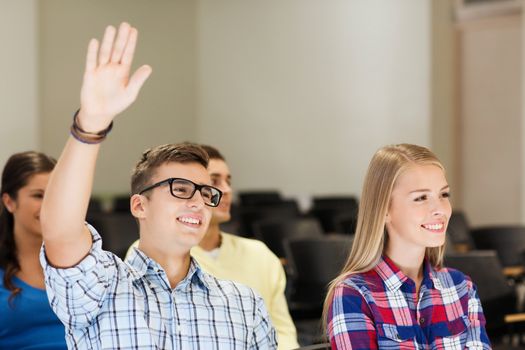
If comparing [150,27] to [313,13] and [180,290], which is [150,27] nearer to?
[313,13]

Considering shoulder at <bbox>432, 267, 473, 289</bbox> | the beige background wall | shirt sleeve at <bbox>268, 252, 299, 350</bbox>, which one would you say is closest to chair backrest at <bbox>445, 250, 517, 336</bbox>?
shirt sleeve at <bbox>268, 252, 299, 350</bbox>

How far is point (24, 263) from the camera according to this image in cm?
281

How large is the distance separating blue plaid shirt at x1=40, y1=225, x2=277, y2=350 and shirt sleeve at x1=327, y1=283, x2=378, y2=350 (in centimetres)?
16

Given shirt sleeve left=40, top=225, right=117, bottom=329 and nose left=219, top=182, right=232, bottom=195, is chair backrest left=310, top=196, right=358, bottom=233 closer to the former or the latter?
nose left=219, top=182, right=232, bottom=195

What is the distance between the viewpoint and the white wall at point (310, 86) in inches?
385

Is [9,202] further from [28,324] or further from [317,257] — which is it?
[317,257]

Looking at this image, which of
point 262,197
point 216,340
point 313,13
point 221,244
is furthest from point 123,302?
point 313,13

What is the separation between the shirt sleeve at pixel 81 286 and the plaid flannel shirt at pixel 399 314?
649mm

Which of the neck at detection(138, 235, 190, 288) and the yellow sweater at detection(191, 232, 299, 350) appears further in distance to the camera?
the yellow sweater at detection(191, 232, 299, 350)

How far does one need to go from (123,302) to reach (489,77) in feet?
27.6

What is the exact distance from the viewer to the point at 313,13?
35.1 ft

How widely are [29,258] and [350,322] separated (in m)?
1.16

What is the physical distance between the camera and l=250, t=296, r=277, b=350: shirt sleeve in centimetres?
215

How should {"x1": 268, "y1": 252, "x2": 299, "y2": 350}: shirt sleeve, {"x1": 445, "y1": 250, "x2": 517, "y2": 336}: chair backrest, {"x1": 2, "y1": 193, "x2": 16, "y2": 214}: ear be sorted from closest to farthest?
1. {"x1": 2, "y1": 193, "x2": 16, "y2": 214}: ear
2. {"x1": 268, "y1": 252, "x2": 299, "y2": 350}: shirt sleeve
3. {"x1": 445, "y1": 250, "x2": 517, "y2": 336}: chair backrest
